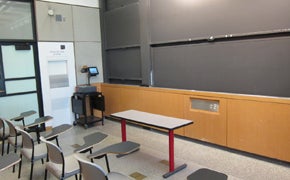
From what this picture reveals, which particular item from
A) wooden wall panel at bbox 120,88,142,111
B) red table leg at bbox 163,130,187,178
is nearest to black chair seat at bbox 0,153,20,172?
red table leg at bbox 163,130,187,178

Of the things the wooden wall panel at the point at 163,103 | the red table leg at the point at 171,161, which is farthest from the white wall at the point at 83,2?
the red table leg at the point at 171,161

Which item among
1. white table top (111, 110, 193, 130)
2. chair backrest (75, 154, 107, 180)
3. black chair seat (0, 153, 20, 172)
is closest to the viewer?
chair backrest (75, 154, 107, 180)

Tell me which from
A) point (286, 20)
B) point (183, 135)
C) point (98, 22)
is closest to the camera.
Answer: point (286, 20)

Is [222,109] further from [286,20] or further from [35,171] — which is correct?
[35,171]

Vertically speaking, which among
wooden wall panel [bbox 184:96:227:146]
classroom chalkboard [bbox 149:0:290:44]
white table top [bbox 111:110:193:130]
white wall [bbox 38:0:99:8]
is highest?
white wall [bbox 38:0:99:8]

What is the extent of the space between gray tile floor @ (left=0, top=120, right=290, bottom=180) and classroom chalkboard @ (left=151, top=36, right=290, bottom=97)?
100cm

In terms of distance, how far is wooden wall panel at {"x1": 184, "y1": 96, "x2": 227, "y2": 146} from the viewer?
3.82 metres

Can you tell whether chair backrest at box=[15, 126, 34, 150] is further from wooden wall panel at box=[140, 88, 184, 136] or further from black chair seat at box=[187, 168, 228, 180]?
wooden wall panel at box=[140, 88, 184, 136]

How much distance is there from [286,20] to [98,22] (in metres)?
4.45

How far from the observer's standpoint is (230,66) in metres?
3.77

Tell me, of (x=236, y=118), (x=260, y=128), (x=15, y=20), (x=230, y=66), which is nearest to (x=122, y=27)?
(x=15, y=20)

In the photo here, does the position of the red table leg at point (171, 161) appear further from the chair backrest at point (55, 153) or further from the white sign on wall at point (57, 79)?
the white sign on wall at point (57, 79)

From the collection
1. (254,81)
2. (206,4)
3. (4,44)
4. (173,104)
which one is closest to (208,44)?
(206,4)

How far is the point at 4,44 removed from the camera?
191 inches
